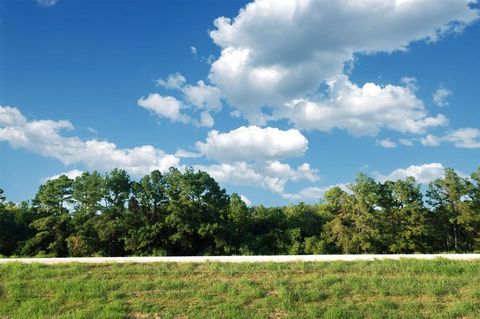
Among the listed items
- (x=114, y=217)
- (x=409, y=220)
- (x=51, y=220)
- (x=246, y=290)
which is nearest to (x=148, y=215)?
(x=114, y=217)

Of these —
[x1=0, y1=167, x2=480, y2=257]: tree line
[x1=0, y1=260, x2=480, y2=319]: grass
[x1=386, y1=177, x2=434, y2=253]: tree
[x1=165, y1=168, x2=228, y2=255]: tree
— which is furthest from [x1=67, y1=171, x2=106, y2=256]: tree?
[x1=386, y1=177, x2=434, y2=253]: tree

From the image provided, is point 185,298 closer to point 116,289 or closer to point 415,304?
point 116,289

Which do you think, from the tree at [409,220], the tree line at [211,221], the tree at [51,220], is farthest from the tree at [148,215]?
the tree at [409,220]

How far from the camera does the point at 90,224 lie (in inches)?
1420

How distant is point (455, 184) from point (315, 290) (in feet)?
108

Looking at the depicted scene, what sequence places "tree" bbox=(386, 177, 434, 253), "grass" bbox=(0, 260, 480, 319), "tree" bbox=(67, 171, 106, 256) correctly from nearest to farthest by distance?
"grass" bbox=(0, 260, 480, 319) < "tree" bbox=(67, 171, 106, 256) < "tree" bbox=(386, 177, 434, 253)

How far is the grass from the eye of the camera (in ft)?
34.6

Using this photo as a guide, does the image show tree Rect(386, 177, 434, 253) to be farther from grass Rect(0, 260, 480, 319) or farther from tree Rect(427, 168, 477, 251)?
grass Rect(0, 260, 480, 319)

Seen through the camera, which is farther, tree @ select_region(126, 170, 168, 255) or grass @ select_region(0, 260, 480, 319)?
tree @ select_region(126, 170, 168, 255)

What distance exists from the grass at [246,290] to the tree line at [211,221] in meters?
22.1

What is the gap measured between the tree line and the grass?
22.1 m

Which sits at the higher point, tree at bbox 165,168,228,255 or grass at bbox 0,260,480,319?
tree at bbox 165,168,228,255

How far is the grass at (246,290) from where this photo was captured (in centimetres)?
1055

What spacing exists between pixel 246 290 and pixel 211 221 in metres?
26.4
